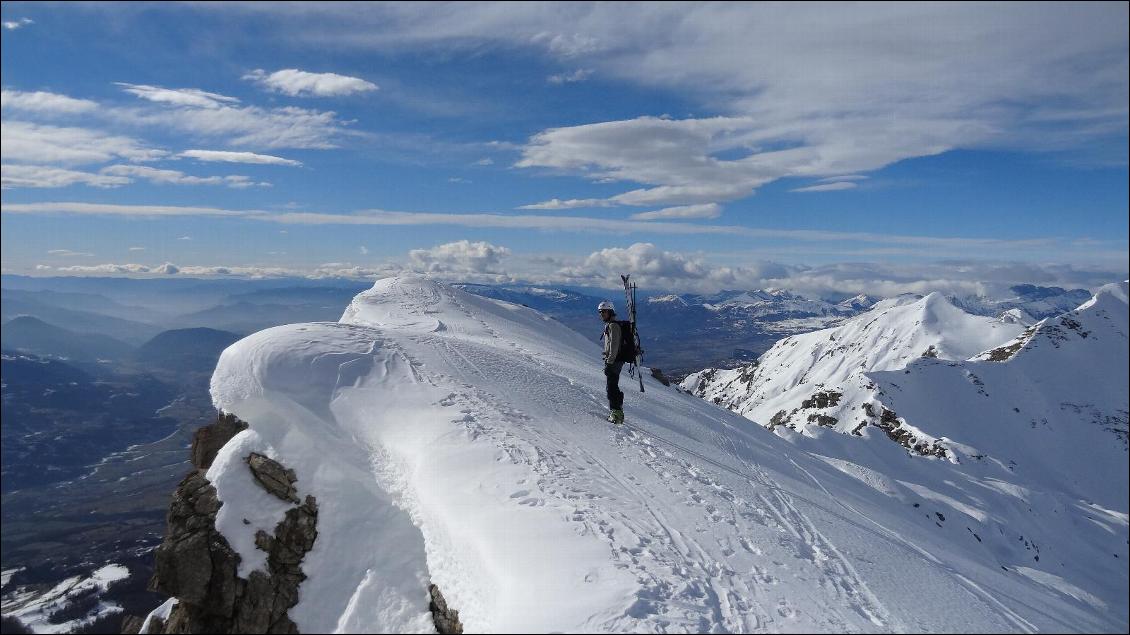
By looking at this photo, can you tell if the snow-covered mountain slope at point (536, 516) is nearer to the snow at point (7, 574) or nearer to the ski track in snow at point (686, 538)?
the ski track in snow at point (686, 538)

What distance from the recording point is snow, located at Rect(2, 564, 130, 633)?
4589 inches

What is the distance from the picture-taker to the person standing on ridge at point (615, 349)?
56.5 feet

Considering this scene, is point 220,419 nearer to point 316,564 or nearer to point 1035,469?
point 316,564

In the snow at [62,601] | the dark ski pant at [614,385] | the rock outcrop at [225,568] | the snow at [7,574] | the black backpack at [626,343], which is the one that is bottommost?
the snow at [7,574]

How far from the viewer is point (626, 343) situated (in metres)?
17.4

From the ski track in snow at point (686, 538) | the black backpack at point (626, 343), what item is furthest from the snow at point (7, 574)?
the black backpack at point (626, 343)

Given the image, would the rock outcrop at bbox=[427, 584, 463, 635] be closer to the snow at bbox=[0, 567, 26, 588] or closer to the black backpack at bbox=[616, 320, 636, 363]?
the black backpack at bbox=[616, 320, 636, 363]

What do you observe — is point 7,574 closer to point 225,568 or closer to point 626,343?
point 225,568

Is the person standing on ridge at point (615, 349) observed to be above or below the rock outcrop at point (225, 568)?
above

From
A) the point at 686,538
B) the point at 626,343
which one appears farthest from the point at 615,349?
the point at 686,538

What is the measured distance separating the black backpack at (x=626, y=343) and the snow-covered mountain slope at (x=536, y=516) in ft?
7.44

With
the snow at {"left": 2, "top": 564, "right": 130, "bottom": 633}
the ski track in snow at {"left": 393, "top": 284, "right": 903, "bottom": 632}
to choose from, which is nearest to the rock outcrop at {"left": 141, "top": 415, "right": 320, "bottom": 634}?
the ski track in snow at {"left": 393, "top": 284, "right": 903, "bottom": 632}

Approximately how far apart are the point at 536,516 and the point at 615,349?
7.64 metres

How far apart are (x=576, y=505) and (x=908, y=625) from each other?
591cm
